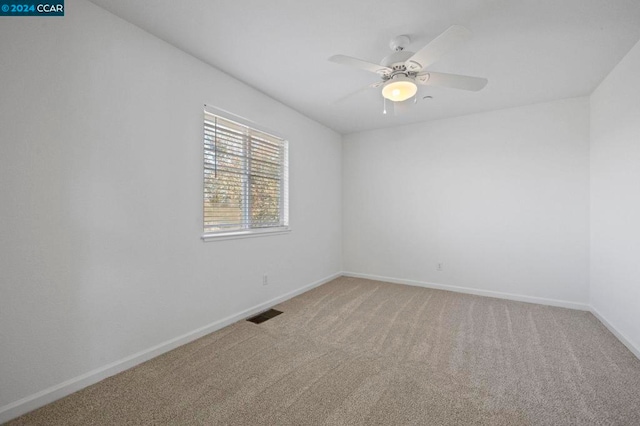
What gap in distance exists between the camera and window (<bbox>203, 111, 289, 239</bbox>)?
2.62 m

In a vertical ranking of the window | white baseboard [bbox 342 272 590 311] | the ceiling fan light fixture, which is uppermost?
the ceiling fan light fixture

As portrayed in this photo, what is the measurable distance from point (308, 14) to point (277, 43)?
420 millimetres

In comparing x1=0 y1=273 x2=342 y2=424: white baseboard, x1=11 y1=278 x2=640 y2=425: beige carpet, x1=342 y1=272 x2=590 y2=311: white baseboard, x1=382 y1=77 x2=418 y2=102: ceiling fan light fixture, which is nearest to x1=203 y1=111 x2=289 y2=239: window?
x1=0 y1=273 x2=342 y2=424: white baseboard

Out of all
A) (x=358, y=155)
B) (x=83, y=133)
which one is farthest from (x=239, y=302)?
(x=358, y=155)

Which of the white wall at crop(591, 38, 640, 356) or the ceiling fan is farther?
the white wall at crop(591, 38, 640, 356)

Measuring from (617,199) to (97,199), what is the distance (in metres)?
4.39

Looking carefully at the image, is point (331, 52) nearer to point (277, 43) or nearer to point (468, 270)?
point (277, 43)

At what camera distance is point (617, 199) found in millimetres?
2520

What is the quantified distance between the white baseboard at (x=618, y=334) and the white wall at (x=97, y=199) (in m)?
3.52

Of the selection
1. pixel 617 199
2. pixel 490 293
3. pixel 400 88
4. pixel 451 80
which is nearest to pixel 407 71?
pixel 400 88

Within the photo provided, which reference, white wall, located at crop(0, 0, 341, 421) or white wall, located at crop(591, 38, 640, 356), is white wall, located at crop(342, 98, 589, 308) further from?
white wall, located at crop(0, 0, 341, 421)

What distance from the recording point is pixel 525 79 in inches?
110

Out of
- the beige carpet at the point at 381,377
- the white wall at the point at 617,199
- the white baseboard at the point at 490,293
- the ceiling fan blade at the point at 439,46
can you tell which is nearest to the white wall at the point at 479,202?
the white baseboard at the point at 490,293

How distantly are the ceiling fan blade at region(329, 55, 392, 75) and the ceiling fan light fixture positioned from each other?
0.31 feet
